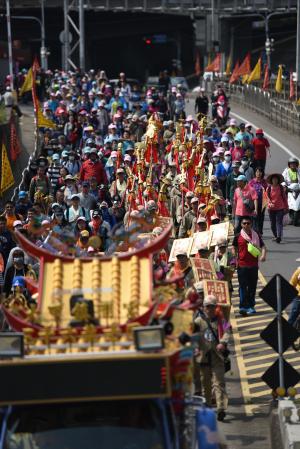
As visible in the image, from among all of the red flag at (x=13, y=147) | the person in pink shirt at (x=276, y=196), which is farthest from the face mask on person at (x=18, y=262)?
the red flag at (x=13, y=147)

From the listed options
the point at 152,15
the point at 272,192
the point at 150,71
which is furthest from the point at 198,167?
the point at 150,71

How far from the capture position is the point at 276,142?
49.3 m

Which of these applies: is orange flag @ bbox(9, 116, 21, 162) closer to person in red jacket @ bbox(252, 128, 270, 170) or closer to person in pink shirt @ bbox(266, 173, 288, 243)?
person in red jacket @ bbox(252, 128, 270, 170)

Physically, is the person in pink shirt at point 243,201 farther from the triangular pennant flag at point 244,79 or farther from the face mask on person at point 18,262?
the triangular pennant flag at point 244,79

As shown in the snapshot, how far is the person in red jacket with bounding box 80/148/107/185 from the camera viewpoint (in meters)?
31.5

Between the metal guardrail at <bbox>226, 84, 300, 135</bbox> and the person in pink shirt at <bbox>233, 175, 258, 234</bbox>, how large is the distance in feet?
70.6

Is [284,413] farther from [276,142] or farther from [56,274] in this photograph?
[276,142]

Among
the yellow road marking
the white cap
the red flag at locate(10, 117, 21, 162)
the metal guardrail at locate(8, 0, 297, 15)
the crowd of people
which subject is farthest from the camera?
the metal guardrail at locate(8, 0, 297, 15)

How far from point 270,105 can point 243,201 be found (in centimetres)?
2720

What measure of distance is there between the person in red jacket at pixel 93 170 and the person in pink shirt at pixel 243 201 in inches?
120

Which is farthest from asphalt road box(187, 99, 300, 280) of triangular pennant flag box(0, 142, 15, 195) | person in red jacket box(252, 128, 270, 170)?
triangular pennant flag box(0, 142, 15, 195)

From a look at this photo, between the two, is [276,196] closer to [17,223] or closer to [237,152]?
[237,152]

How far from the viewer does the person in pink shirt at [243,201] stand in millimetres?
29188

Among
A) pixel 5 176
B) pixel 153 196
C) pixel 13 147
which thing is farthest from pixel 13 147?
pixel 153 196
